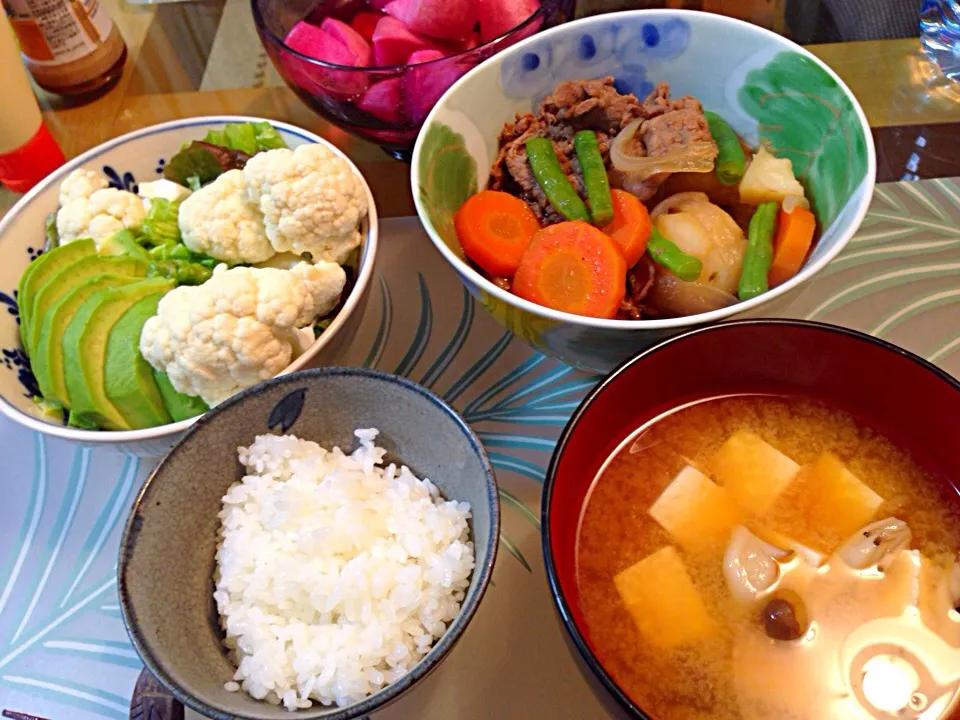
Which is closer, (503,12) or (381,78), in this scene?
(381,78)

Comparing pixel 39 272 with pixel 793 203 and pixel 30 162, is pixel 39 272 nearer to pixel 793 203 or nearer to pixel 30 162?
pixel 30 162

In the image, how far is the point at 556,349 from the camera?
3.39 ft

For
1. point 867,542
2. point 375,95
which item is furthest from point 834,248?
point 375,95

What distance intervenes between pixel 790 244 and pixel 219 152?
39.5 inches

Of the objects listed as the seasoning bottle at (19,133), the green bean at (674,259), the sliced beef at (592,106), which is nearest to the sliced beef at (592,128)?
the sliced beef at (592,106)

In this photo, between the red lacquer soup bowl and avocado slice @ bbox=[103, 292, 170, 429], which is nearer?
the red lacquer soup bowl

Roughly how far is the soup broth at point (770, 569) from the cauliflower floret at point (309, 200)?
22.8 inches

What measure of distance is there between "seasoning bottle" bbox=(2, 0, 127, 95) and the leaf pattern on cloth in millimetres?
1387

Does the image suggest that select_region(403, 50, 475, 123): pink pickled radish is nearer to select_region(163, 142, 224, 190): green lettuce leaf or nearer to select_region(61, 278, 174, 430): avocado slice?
select_region(163, 142, 224, 190): green lettuce leaf

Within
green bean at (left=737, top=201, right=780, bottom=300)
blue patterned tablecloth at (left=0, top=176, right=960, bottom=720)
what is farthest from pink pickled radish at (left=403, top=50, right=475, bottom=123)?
green bean at (left=737, top=201, right=780, bottom=300)

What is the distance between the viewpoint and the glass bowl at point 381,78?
1211 millimetres

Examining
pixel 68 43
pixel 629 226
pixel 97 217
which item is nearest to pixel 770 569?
pixel 629 226

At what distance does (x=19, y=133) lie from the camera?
1.48 meters

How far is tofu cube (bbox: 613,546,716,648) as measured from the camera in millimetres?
868
